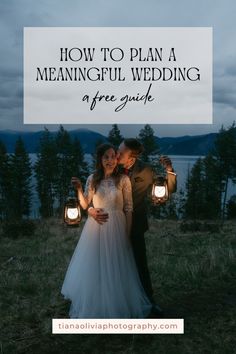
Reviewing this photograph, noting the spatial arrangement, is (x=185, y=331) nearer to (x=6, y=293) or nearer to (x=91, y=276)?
(x=91, y=276)

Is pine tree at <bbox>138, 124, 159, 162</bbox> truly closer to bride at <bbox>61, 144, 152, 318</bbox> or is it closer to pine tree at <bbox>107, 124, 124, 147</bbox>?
pine tree at <bbox>107, 124, 124, 147</bbox>

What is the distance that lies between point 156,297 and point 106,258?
2056mm

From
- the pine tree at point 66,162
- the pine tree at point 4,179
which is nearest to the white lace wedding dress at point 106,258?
the pine tree at point 4,179

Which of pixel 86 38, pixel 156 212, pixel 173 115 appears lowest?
pixel 156 212

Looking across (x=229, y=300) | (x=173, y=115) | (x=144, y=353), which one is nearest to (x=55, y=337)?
(x=144, y=353)

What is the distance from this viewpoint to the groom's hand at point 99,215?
18.7 feet

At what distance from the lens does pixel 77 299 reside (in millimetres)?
6125

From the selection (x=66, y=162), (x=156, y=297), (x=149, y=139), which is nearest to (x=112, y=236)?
(x=156, y=297)

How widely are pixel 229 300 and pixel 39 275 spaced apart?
4.16m

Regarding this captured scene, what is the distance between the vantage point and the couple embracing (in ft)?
19.2

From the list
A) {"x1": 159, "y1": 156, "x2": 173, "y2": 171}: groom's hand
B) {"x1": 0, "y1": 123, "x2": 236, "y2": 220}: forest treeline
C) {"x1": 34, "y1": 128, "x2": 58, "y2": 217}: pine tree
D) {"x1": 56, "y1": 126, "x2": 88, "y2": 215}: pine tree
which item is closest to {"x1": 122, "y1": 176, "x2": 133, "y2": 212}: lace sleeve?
{"x1": 159, "y1": 156, "x2": 173, "y2": 171}: groom's hand

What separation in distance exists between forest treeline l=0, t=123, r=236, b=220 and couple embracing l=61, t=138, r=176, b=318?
120 ft

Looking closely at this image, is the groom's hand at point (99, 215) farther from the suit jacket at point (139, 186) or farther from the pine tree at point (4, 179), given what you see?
the pine tree at point (4, 179)

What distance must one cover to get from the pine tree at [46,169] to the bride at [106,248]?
42.3 meters
